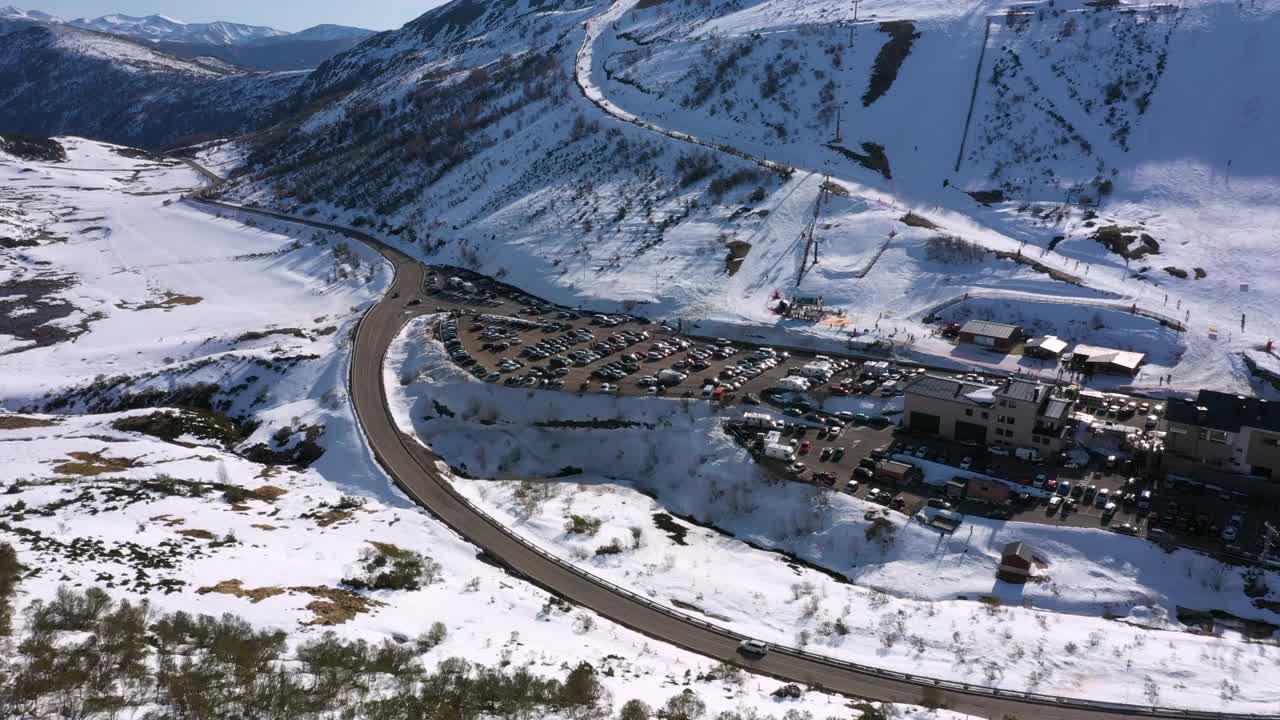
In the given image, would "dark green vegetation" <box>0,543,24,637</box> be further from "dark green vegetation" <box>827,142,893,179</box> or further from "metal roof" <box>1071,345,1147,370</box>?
"dark green vegetation" <box>827,142,893,179</box>

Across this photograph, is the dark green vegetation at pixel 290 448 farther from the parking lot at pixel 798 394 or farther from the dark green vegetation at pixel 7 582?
the dark green vegetation at pixel 7 582

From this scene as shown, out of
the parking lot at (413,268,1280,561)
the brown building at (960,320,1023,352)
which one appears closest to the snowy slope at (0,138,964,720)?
the parking lot at (413,268,1280,561)

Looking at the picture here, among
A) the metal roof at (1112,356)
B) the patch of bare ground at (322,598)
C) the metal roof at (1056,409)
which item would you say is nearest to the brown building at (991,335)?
the metal roof at (1112,356)

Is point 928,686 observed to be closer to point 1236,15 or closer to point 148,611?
point 148,611

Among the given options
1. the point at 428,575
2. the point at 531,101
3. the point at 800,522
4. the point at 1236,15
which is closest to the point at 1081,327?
the point at 800,522

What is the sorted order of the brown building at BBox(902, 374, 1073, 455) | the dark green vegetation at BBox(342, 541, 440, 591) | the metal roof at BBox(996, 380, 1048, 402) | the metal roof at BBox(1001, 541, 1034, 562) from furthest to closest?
1. the metal roof at BBox(996, 380, 1048, 402)
2. the brown building at BBox(902, 374, 1073, 455)
3. the metal roof at BBox(1001, 541, 1034, 562)
4. the dark green vegetation at BBox(342, 541, 440, 591)

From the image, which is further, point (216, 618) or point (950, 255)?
point (950, 255)
